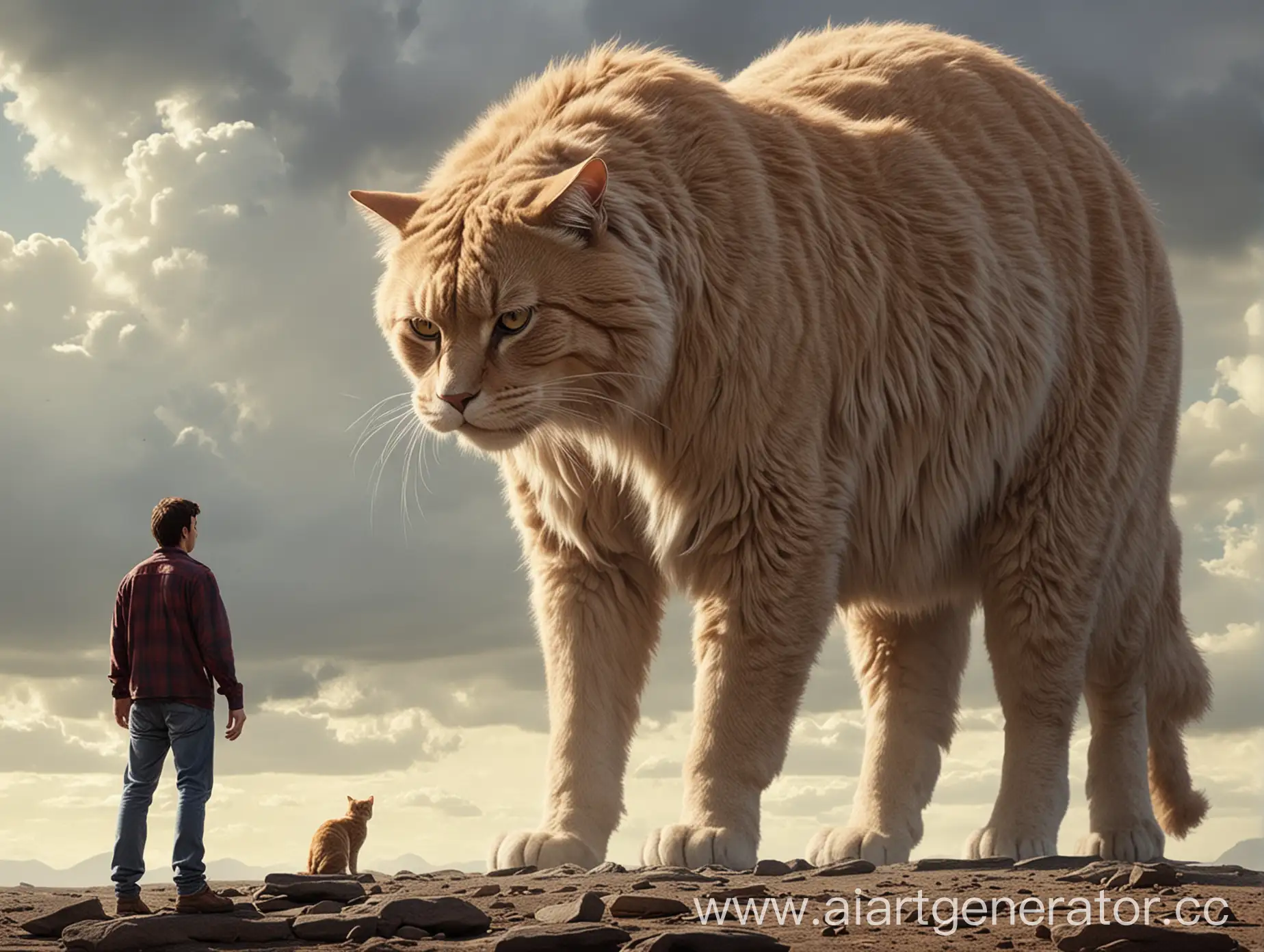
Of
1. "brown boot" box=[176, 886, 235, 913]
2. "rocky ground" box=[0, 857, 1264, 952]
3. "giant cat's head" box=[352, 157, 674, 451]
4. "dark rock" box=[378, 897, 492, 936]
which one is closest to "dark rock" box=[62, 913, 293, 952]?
"rocky ground" box=[0, 857, 1264, 952]

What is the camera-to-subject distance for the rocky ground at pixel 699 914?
12.1ft

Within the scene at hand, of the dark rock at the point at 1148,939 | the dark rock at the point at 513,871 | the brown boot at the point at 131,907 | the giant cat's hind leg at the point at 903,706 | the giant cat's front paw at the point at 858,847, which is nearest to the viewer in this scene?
the dark rock at the point at 1148,939

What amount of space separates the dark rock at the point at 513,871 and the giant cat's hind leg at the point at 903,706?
1.47 m

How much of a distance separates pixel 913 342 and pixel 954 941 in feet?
9.30

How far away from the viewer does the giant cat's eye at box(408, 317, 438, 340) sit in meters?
5.35

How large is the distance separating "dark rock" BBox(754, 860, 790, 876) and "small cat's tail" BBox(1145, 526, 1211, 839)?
2.54m

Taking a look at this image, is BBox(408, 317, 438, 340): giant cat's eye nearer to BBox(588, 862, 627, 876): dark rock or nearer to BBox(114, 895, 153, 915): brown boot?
BBox(588, 862, 627, 876): dark rock

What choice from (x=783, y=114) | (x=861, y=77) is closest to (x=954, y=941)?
(x=783, y=114)

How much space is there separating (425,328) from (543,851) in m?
1.97

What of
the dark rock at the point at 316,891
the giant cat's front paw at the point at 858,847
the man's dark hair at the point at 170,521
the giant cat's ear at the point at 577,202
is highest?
the giant cat's ear at the point at 577,202

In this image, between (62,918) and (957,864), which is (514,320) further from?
(957,864)

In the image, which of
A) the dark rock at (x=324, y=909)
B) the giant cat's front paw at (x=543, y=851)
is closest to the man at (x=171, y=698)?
the dark rock at (x=324, y=909)

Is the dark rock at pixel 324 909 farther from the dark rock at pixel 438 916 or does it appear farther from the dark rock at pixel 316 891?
the dark rock at pixel 438 916

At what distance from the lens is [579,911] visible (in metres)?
4.04
